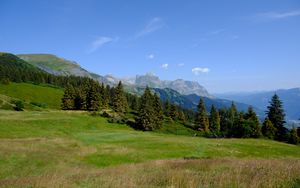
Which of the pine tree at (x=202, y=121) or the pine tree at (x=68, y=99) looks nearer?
the pine tree at (x=68, y=99)

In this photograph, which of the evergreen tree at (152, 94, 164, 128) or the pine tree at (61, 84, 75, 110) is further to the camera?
the pine tree at (61, 84, 75, 110)

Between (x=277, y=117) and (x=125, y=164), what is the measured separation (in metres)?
86.6

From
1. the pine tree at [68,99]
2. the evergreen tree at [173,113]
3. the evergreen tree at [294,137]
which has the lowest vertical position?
the evergreen tree at [294,137]

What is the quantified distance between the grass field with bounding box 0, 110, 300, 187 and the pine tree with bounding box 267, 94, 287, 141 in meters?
53.8

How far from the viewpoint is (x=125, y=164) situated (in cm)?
2639

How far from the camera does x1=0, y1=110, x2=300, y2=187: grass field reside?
1184 centimetres

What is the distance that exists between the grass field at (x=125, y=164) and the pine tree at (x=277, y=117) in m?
53.8

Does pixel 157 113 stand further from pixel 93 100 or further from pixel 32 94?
pixel 32 94

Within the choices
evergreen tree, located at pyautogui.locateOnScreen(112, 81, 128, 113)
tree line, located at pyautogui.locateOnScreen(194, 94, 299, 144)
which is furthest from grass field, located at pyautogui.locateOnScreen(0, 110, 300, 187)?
tree line, located at pyautogui.locateOnScreen(194, 94, 299, 144)

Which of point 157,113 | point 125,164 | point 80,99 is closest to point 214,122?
point 157,113

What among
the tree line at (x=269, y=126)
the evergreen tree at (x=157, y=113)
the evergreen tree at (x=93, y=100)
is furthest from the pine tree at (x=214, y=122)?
the evergreen tree at (x=93, y=100)

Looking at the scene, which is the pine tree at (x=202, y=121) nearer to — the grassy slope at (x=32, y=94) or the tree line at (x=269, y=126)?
the tree line at (x=269, y=126)

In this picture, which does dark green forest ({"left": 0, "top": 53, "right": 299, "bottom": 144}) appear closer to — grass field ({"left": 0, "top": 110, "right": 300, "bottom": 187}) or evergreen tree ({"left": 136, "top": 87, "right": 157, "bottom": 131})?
evergreen tree ({"left": 136, "top": 87, "right": 157, "bottom": 131})

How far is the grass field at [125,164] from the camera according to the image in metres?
11.8
